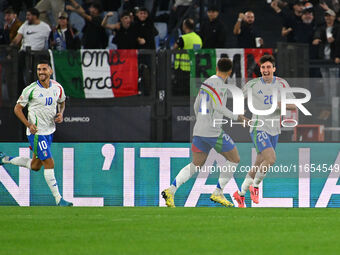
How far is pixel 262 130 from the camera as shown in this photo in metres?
14.9

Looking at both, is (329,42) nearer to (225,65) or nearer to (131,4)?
(225,65)

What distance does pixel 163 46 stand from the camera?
1905 centimetres

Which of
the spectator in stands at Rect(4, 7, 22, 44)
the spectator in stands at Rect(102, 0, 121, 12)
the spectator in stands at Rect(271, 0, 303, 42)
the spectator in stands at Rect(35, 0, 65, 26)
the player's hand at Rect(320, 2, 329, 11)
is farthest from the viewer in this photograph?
the spectator in stands at Rect(102, 0, 121, 12)

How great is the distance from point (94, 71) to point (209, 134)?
2271mm

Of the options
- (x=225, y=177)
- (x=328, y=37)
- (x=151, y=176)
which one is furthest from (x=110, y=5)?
(x=225, y=177)

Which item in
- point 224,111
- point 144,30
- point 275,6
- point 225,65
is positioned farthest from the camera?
point 275,6

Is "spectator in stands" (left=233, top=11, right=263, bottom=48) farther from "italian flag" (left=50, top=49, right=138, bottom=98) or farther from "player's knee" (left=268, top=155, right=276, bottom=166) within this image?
"italian flag" (left=50, top=49, right=138, bottom=98)

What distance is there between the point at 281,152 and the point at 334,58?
98.0 inches

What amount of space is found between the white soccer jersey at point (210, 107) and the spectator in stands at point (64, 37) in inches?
148

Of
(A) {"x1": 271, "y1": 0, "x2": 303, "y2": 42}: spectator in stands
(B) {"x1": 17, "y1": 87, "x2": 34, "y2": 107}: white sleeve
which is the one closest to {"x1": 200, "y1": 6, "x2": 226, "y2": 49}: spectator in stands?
(A) {"x1": 271, "y1": 0, "x2": 303, "y2": 42}: spectator in stands

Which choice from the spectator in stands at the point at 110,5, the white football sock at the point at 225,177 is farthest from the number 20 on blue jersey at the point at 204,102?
the spectator in stands at the point at 110,5

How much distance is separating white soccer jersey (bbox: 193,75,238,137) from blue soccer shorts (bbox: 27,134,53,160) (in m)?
2.35

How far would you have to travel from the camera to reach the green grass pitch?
28.5 ft

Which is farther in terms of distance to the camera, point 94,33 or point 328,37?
point 94,33
